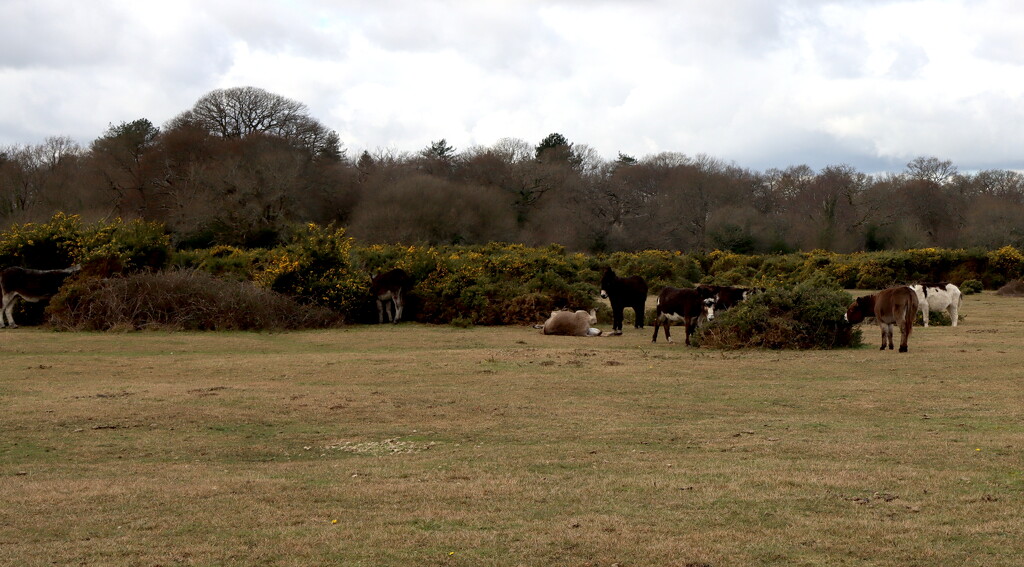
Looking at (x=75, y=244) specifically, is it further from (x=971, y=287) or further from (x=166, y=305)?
(x=971, y=287)

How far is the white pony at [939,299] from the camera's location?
25.0 m

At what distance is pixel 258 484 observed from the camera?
26.5ft

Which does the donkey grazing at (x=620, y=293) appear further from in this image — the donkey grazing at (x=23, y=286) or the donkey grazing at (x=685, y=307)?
the donkey grazing at (x=23, y=286)

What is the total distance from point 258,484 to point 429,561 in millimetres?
2751

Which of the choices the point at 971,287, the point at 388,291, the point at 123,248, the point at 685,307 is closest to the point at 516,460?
the point at 685,307

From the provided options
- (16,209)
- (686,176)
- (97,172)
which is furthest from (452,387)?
(686,176)

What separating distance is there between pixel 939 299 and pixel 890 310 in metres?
7.97

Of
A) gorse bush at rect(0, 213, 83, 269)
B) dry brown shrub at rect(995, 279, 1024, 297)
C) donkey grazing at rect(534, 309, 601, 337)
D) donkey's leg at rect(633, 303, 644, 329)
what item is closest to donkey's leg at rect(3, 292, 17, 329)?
gorse bush at rect(0, 213, 83, 269)

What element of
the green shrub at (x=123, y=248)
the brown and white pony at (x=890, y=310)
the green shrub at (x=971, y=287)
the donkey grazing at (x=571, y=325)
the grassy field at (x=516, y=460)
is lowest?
the grassy field at (x=516, y=460)

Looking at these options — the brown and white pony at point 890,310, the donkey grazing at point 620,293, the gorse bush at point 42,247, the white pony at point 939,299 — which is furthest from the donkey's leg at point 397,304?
the white pony at point 939,299

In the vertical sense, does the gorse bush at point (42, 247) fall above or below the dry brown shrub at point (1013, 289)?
above

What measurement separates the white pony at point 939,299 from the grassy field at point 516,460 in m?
7.45

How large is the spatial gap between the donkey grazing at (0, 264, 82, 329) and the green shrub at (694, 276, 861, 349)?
16613mm

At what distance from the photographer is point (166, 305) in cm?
2427
